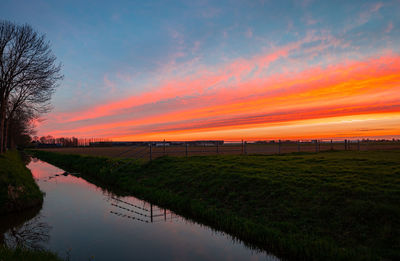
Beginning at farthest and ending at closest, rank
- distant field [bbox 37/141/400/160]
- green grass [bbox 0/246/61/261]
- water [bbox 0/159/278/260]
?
1. distant field [bbox 37/141/400/160]
2. water [bbox 0/159/278/260]
3. green grass [bbox 0/246/61/261]

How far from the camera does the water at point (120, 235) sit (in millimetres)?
8227

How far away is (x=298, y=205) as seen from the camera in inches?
403

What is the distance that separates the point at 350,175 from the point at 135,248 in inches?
442

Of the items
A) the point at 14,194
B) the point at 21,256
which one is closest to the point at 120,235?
the point at 21,256

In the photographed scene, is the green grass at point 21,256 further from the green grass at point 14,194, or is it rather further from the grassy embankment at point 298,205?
the green grass at point 14,194

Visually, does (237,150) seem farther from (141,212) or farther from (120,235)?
(120,235)

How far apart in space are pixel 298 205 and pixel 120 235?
24.4 feet

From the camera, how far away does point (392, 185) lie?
10.6 meters

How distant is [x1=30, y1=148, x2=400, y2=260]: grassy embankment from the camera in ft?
24.5

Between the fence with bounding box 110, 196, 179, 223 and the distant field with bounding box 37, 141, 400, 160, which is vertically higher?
the distant field with bounding box 37, 141, 400, 160

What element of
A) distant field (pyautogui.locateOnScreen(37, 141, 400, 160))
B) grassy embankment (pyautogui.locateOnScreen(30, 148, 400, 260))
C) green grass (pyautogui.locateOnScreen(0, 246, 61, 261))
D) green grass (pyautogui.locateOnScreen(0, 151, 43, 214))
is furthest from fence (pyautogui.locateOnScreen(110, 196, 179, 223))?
distant field (pyautogui.locateOnScreen(37, 141, 400, 160))

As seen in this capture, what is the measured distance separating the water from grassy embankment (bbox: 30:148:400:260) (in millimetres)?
913

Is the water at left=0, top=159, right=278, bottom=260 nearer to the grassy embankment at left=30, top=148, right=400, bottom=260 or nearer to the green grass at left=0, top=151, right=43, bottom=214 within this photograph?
the green grass at left=0, top=151, right=43, bottom=214

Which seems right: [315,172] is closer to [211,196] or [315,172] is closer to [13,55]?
[211,196]
